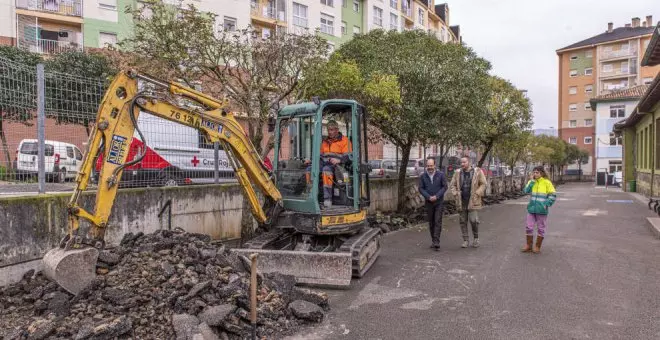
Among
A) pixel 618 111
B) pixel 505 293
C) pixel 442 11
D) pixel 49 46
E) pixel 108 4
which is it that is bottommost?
pixel 505 293

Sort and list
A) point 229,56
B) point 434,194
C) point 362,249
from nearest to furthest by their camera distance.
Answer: point 362,249 → point 434,194 → point 229,56

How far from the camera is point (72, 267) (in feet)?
16.4

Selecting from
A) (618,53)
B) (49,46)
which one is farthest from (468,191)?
(618,53)

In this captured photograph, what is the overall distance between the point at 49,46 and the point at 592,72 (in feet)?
214

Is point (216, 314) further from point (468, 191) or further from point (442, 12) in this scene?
point (442, 12)

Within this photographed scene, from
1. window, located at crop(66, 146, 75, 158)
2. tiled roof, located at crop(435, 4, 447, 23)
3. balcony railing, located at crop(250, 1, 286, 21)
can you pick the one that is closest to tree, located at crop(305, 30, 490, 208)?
window, located at crop(66, 146, 75, 158)

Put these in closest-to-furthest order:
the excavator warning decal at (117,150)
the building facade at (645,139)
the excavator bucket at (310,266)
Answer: the excavator warning decal at (117,150)
the excavator bucket at (310,266)
the building facade at (645,139)

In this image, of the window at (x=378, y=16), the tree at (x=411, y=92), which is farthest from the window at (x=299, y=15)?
the tree at (x=411, y=92)

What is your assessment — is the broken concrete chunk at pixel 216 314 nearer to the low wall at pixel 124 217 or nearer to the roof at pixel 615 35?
the low wall at pixel 124 217

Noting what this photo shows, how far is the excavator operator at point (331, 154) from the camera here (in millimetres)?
7336

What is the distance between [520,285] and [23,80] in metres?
7.35

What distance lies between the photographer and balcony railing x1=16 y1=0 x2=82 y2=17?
2834cm

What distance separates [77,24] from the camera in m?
29.6

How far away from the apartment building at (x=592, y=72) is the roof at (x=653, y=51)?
170ft
